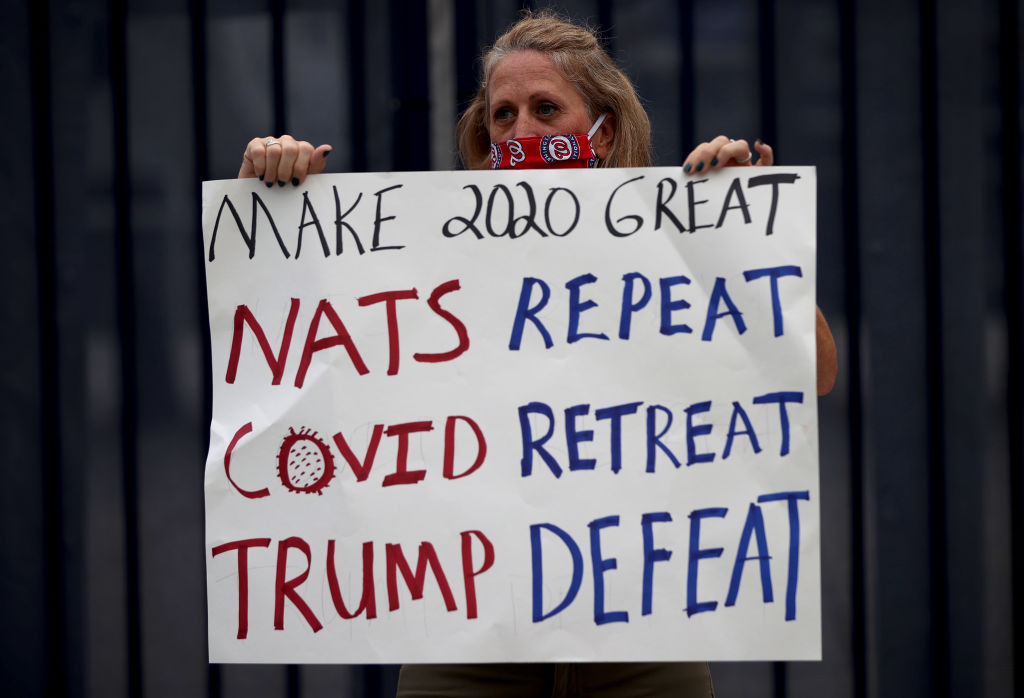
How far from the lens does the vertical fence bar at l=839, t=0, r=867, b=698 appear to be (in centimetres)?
237

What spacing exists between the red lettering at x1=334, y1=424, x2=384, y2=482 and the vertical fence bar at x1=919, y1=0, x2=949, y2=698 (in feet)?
5.74

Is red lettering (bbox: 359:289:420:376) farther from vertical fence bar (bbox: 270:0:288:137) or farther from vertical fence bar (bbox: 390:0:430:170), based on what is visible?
vertical fence bar (bbox: 270:0:288:137)

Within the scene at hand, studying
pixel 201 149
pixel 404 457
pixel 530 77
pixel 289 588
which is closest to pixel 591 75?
pixel 530 77

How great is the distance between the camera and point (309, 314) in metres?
1.31

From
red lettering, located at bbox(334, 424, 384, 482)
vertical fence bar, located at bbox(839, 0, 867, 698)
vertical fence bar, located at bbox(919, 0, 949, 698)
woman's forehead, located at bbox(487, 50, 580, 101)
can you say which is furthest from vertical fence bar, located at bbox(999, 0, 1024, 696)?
red lettering, located at bbox(334, 424, 384, 482)

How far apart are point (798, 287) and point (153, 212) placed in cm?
189

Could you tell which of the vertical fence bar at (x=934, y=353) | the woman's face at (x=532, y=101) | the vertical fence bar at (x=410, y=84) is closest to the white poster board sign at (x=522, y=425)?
the woman's face at (x=532, y=101)

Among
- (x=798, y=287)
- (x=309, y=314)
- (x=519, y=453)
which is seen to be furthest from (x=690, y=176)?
(x=309, y=314)

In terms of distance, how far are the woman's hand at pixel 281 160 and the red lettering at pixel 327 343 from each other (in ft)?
0.70

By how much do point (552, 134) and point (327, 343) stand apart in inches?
20.0

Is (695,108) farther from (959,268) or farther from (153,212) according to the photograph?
(153,212)

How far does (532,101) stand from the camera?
1403mm

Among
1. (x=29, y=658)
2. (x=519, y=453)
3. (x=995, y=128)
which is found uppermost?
(x=995, y=128)

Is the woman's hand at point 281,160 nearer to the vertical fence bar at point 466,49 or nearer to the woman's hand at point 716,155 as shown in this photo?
the woman's hand at point 716,155
